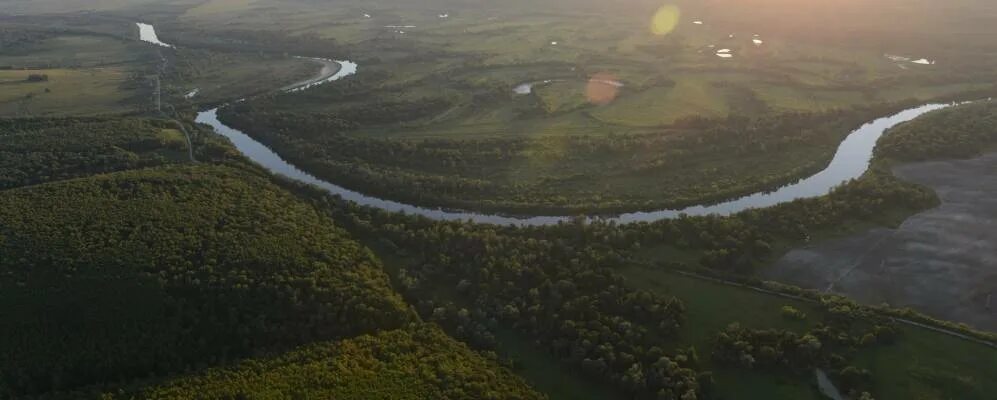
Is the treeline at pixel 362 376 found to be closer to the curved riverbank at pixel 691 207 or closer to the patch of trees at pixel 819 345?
the patch of trees at pixel 819 345

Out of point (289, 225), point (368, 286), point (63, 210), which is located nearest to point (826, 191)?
point (368, 286)

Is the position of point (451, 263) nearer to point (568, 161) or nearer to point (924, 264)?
point (568, 161)

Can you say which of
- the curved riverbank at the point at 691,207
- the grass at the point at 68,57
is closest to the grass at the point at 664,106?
the curved riverbank at the point at 691,207

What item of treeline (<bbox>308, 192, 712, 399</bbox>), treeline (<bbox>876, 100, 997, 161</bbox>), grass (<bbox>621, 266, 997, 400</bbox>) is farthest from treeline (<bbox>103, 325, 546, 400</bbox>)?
treeline (<bbox>876, 100, 997, 161</bbox>)

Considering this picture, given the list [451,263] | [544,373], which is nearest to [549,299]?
[544,373]

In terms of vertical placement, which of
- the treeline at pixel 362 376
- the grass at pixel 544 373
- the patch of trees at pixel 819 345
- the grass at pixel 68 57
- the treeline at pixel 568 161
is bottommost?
the grass at pixel 544 373

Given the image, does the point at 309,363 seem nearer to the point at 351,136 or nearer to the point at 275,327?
the point at 275,327
